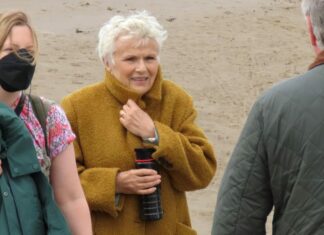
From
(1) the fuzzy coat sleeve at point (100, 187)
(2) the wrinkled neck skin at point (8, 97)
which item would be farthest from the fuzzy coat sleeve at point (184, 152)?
(2) the wrinkled neck skin at point (8, 97)

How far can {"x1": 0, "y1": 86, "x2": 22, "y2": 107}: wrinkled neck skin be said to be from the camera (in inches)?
135

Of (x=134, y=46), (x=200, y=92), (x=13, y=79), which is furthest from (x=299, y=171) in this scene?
(x=200, y=92)

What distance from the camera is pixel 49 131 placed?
354cm

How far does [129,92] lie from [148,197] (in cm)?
50

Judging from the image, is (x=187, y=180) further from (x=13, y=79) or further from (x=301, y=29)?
(x=301, y=29)

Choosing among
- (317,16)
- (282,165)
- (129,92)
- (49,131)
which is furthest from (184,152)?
(317,16)

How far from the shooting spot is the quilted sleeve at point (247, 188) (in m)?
3.19

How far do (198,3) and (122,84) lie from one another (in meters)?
11.9

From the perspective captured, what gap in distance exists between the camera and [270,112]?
3.13 m

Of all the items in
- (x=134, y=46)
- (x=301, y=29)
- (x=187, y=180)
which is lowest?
(x=301, y=29)

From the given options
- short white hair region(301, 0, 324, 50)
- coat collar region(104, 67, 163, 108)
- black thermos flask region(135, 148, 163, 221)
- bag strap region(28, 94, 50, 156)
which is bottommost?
black thermos flask region(135, 148, 163, 221)

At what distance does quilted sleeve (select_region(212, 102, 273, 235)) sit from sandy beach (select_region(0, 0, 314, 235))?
210 inches

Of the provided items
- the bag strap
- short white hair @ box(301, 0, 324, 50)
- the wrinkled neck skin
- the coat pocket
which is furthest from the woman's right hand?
short white hair @ box(301, 0, 324, 50)

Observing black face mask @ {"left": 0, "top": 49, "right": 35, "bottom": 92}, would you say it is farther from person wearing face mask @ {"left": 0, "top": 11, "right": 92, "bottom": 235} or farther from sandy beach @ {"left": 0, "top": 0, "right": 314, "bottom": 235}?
sandy beach @ {"left": 0, "top": 0, "right": 314, "bottom": 235}
